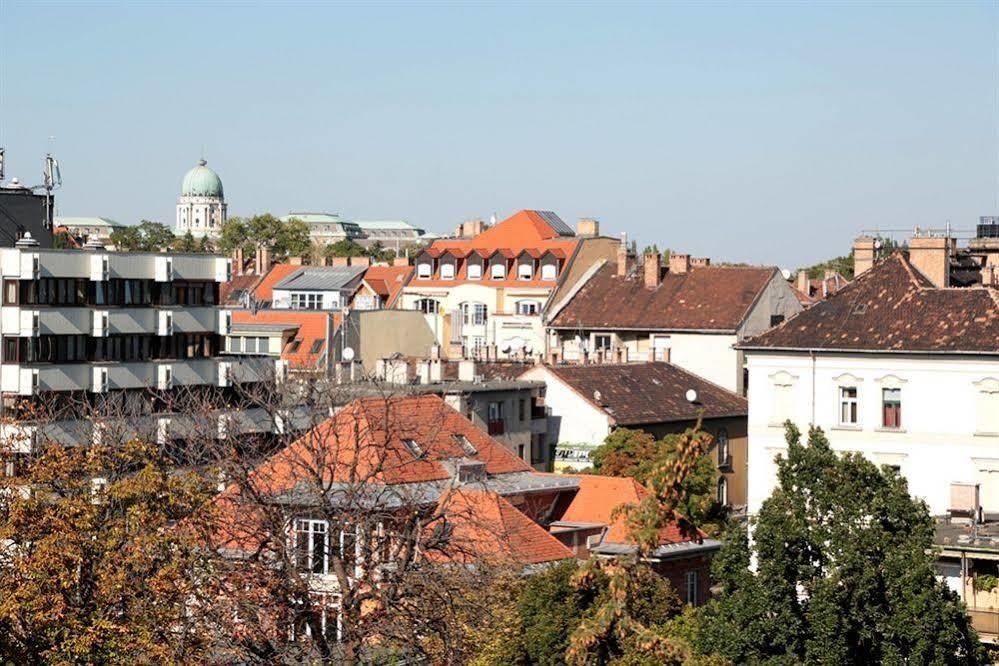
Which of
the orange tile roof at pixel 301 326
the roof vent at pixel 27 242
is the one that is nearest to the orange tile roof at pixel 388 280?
the orange tile roof at pixel 301 326

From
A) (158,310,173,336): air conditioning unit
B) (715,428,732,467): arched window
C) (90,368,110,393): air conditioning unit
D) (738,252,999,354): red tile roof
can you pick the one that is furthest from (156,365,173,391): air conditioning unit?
(715,428,732,467): arched window

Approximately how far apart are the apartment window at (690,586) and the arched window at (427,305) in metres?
57.3

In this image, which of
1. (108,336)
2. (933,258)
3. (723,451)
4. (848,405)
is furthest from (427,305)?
(848,405)

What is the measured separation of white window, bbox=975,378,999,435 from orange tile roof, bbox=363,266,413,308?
55857 mm

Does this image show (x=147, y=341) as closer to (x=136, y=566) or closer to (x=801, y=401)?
(x=801, y=401)

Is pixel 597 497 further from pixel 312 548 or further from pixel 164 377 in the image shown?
pixel 312 548

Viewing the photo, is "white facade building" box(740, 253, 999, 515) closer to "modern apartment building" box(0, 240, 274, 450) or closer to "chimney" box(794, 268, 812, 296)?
"modern apartment building" box(0, 240, 274, 450)

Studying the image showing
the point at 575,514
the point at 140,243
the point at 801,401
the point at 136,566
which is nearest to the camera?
the point at 136,566

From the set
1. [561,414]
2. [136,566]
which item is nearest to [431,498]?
[136,566]

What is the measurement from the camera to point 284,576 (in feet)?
104

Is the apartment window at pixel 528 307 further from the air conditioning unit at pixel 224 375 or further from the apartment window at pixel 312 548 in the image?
the apartment window at pixel 312 548

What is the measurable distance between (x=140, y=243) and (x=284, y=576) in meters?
143

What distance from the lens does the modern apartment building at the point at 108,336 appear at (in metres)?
61.5

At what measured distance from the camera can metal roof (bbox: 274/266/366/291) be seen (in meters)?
114
